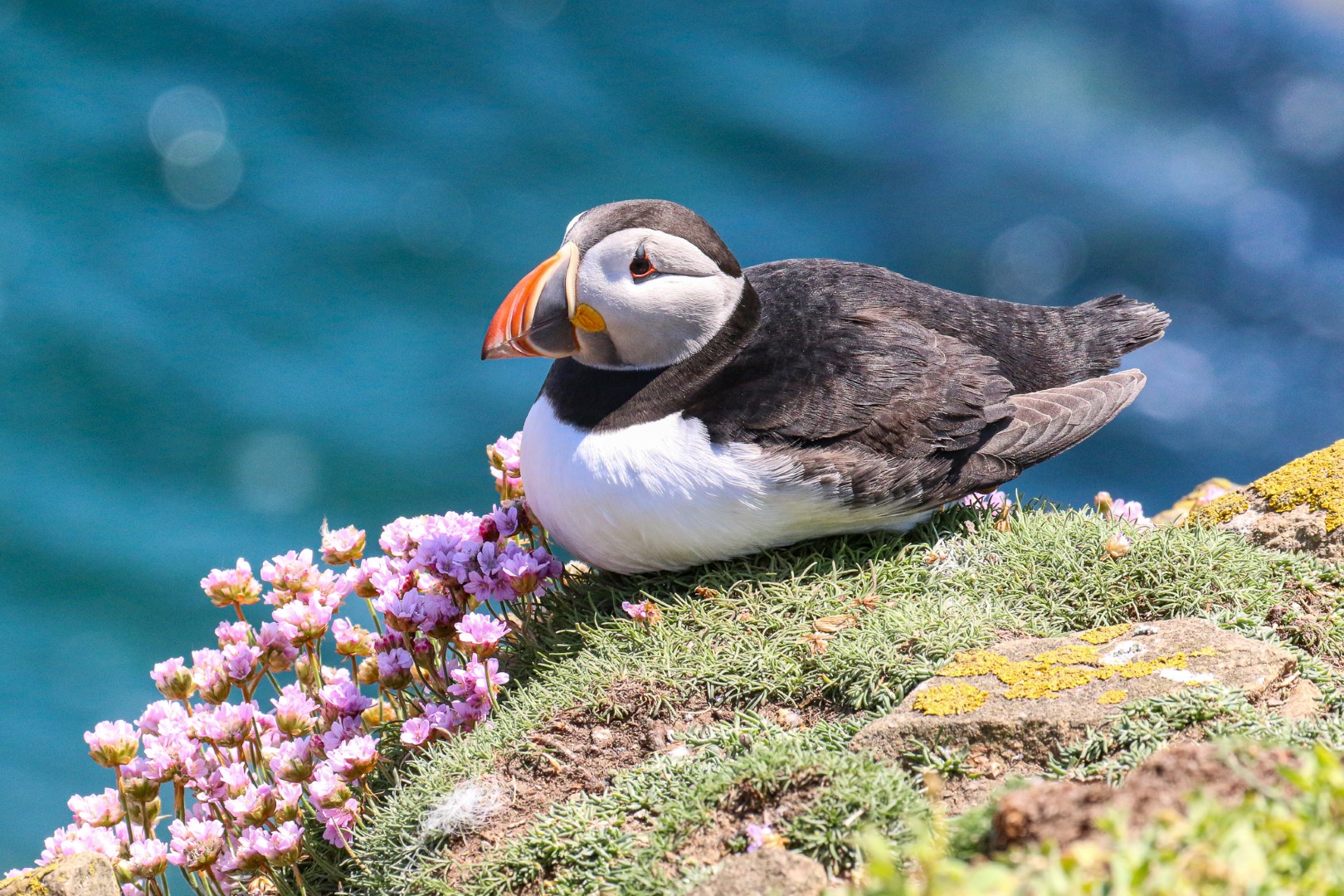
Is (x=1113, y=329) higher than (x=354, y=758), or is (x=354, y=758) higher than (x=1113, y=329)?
(x=1113, y=329)

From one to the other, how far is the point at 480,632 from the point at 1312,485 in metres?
3.11

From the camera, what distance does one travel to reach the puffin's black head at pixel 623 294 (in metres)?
3.80

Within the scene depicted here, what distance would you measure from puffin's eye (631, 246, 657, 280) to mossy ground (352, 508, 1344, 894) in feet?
3.40

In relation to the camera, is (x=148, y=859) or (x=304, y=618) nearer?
(x=148, y=859)

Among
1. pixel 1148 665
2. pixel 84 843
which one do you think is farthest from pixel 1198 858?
pixel 84 843

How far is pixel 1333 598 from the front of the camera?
3.75 meters

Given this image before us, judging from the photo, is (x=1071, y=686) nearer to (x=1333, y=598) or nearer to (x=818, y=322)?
(x=1333, y=598)

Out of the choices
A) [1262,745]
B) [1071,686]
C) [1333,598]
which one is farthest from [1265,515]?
[1262,745]

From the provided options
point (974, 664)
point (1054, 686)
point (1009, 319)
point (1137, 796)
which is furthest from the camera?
point (1009, 319)

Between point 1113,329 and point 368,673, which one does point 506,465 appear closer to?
point 368,673

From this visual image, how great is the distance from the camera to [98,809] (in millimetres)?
3803

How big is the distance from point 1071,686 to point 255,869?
7.74 ft

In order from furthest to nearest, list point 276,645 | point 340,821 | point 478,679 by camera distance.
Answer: point 276,645, point 478,679, point 340,821

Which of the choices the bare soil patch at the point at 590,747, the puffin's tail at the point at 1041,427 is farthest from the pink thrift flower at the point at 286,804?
the puffin's tail at the point at 1041,427
